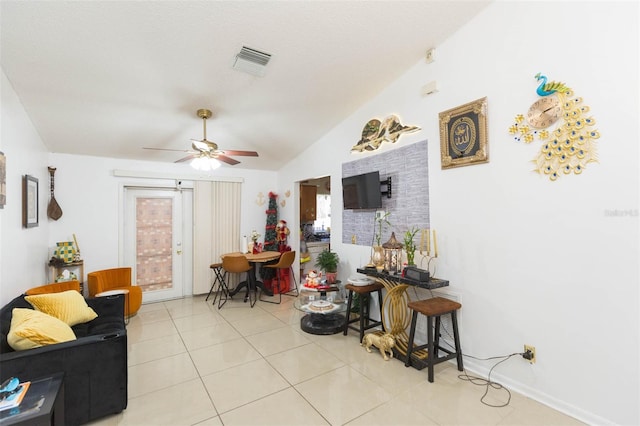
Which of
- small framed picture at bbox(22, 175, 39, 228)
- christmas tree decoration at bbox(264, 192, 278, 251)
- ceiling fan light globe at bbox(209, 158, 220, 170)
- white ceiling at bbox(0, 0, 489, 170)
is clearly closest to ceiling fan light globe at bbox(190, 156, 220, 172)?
ceiling fan light globe at bbox(209, 158, 220, 170)

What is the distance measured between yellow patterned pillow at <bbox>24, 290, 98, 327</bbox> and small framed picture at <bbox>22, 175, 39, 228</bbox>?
929mm

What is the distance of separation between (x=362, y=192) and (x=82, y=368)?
10.5 ft

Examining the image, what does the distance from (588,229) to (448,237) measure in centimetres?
108

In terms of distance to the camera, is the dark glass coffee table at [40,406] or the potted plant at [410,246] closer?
the dark glass coffee table at [40,406]

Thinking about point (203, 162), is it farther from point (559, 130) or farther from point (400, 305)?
point (559, 130)

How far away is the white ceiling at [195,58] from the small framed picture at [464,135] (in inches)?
31.2

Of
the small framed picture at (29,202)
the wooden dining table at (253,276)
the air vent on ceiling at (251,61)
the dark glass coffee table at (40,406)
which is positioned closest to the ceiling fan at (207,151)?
the air vent on ceiling at (251,61)

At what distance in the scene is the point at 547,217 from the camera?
2.24 metres

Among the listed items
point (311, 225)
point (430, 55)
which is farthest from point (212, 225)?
point (430, 55)

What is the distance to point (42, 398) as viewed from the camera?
169 centimetres

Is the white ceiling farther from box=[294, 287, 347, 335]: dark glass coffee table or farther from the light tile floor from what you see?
the light tile floor

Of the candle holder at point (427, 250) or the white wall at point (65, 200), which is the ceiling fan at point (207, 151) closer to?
the white wall at point (65, 200)

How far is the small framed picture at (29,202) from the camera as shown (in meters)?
2.99

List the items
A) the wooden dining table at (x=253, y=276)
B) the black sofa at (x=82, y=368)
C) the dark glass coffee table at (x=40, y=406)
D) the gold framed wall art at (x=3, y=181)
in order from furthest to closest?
1. the wooden dining table at (x=253, y=276)
2. the gold framed wall art at (x=3, y=181)
3. the black sofa at (x=82, y=368)
4. the dark glass coffee table at (x=40, y=406)
